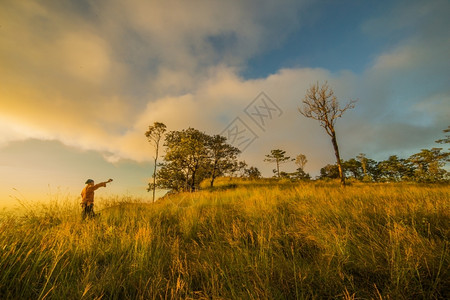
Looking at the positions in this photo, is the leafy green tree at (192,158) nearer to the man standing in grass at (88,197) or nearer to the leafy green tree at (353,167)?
the man standing in grass at (88,197)

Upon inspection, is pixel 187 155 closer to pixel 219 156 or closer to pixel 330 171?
pixel 219 156

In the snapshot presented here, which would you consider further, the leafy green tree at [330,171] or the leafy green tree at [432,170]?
the leafy green tree at [330,171]

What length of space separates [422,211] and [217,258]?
4.40 meters

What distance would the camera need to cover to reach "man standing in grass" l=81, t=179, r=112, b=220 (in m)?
6.67

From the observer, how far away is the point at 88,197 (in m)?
6.88

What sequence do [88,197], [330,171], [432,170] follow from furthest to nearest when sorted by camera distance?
[330,171]
[432,170]
[88,197]

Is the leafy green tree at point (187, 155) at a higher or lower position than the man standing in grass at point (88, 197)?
higher

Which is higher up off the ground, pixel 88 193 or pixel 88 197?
pixel 88 193

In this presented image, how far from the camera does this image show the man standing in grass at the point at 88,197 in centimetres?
667

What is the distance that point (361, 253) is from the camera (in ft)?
7.53

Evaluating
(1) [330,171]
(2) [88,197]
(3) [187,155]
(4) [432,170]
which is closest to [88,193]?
(2) [88,197]

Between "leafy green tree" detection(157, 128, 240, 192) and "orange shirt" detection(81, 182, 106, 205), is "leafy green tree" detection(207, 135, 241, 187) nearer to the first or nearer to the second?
"leafy green tree" detection(157, 128, 240, 192)

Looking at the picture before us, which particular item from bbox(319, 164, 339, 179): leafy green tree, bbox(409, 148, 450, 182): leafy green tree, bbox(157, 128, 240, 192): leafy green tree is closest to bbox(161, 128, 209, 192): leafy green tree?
bbox(157, 128, 240, 192): leafy green tree

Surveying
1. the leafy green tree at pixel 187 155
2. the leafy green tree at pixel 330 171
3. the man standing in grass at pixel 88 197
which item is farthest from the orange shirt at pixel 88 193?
the leafy green tree at pixel 330 171
